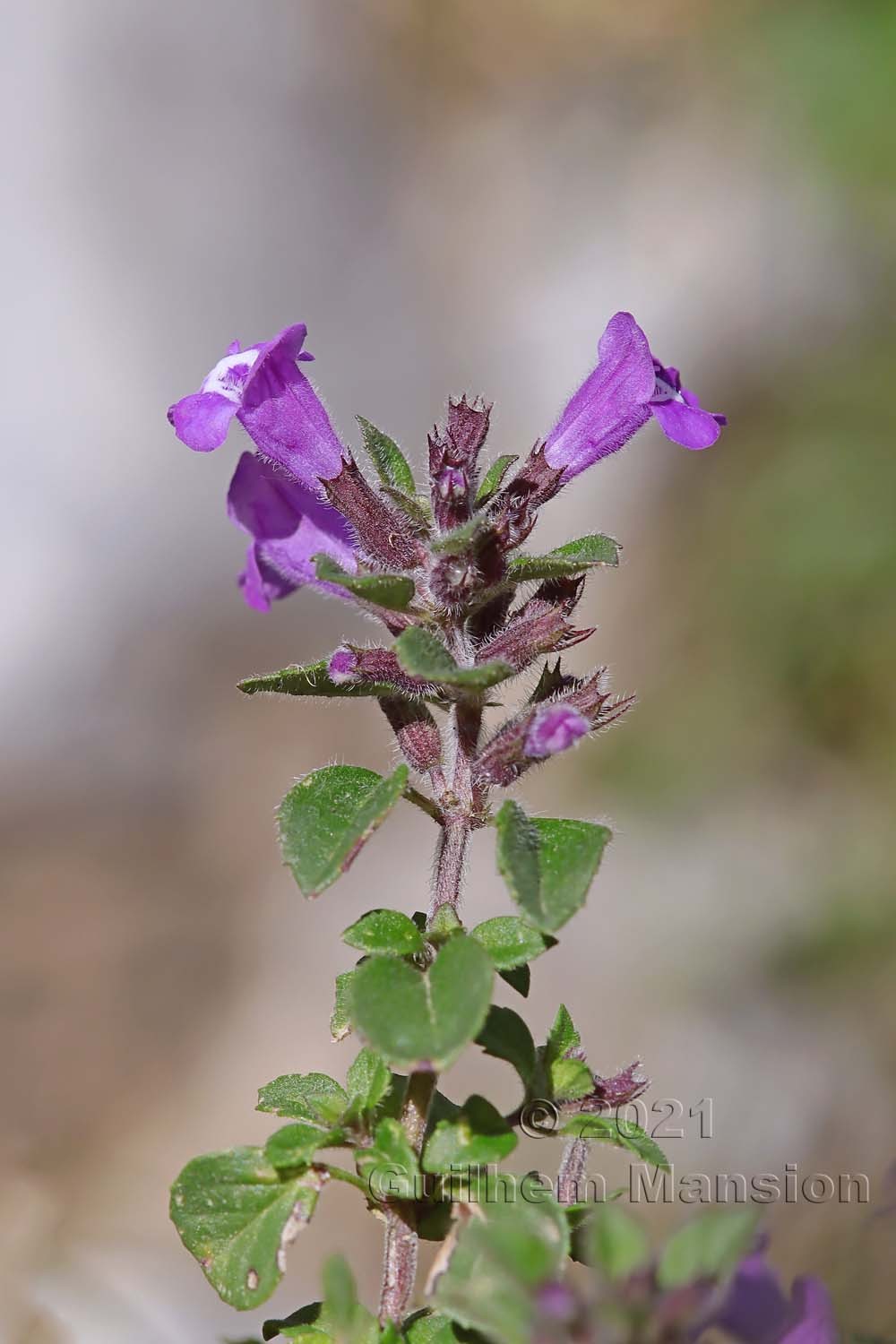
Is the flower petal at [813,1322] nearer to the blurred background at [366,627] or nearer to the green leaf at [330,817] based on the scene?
the green leaf at [330,817]

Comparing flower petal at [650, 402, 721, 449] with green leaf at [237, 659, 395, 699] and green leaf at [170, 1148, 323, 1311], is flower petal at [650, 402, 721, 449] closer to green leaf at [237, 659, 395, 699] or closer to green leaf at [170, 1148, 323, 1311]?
green leaf at [237, 659, 395, 699]

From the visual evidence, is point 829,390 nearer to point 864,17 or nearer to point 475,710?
point 864,17

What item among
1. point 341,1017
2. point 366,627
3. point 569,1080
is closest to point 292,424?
point 341,1017

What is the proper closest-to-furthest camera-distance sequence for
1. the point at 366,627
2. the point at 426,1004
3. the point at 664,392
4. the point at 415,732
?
1. the point at 426,1004
2. the point at 415,732
3. the point at 664,392
4. the point at 366,627

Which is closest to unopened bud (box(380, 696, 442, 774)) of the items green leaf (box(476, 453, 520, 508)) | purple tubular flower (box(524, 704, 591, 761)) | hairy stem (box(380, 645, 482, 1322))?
hairy stem (box(380, 645, 482, 1322))

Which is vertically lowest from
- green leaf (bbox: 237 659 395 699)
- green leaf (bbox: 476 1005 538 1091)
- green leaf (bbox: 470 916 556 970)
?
green leaf (bbox: 476 1005 538 1091)

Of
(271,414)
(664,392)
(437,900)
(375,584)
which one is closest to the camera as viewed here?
(375,584)

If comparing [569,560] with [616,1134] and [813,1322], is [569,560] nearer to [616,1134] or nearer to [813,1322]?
[616,1134]

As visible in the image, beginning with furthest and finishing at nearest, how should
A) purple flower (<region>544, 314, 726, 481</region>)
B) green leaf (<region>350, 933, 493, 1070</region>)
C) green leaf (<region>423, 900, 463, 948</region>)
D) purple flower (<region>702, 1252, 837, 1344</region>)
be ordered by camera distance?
purple flower (<region>544, 314, 726, 481</region>) < green leaf (<region>423, 900, 463, 948</region>) < green leaf (<region>350, 933, 493, 1070</region>) < purple flower (<region>702, 1252, 837, 1344</region>)
